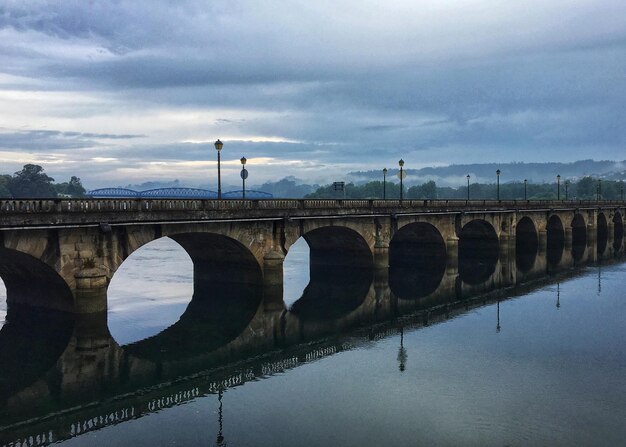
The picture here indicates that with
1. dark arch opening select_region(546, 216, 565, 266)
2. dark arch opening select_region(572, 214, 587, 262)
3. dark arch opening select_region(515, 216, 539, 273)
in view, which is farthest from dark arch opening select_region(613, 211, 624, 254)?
dark arch opening select_region(515, 216, 539, 273)

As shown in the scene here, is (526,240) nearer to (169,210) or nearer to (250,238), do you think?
(250,238)

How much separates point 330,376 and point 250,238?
15.6 metres

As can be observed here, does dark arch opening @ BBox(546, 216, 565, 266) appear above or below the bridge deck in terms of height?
below

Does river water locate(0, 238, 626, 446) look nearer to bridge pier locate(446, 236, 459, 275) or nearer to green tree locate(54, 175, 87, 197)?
bridge pier locate(446, 236, 459, 275)

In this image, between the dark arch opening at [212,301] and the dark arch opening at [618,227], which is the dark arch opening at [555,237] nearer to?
the dark arch opening at [618,227]

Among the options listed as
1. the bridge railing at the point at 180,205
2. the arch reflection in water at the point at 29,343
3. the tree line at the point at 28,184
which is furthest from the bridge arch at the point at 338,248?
the tree line at the point at 28,184

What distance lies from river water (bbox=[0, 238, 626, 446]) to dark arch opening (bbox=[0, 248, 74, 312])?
151 centimetres

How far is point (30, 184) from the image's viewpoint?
148 m

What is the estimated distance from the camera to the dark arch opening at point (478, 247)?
64.1 metres

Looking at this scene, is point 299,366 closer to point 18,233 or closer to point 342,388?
point 342,388

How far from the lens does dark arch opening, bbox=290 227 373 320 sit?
43344 mm

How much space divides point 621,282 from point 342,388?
135 feet

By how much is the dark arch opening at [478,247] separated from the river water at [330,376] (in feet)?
64.9

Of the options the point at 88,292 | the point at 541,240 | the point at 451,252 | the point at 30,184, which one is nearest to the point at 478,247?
the point at 541,240
